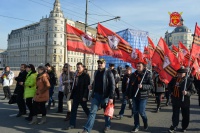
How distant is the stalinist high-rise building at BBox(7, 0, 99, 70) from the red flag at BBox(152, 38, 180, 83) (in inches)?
2769

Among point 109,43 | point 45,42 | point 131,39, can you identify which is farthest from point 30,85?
point 45,42

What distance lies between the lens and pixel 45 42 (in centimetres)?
9612

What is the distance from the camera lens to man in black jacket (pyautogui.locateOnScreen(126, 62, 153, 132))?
5.78 meters

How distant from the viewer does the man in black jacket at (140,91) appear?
578cm

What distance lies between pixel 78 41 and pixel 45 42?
300ft

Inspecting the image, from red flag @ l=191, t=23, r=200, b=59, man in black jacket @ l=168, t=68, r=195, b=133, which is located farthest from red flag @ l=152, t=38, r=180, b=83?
man in black jacket @ l=168, t=68, r=195, b=133

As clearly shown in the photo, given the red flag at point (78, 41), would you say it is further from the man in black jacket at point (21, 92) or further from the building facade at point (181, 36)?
the building facade at point (181, 36)

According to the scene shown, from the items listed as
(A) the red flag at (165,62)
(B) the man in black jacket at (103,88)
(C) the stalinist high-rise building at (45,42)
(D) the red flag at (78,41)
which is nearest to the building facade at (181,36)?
(C) the stalinist high-rise building at (45,42)

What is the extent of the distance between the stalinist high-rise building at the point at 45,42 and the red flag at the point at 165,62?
7034 cm

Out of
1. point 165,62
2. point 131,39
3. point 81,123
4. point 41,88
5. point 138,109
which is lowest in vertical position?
point 81,123

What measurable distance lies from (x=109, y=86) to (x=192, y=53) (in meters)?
2.45

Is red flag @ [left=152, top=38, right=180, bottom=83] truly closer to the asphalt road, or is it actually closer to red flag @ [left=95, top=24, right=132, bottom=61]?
red flag @ [left=95, top=24, right=132, bottom=61]

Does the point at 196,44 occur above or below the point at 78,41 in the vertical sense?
below

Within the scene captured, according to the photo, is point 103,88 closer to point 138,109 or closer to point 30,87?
point 138,109
